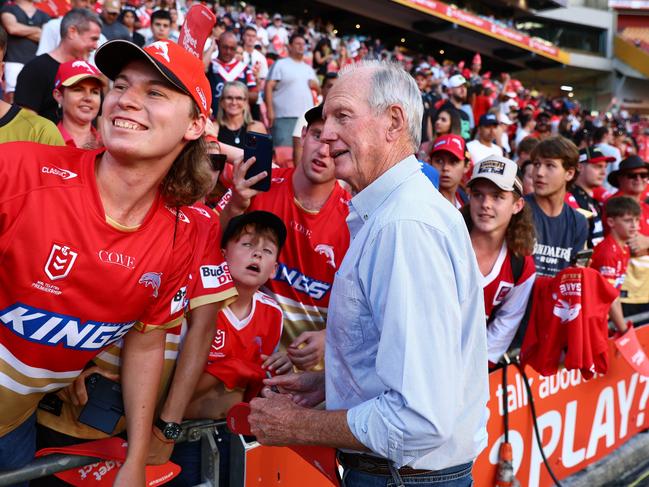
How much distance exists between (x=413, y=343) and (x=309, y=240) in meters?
1.79

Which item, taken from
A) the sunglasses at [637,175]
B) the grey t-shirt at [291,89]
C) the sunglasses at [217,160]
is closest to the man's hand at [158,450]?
the sunglasses at [217,160]

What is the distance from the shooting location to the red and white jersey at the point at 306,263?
327 centimetres

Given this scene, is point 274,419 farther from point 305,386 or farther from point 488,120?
point 488,120

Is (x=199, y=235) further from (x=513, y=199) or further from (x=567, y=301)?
(x=567, y=301)

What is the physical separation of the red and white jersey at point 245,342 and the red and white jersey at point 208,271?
31 centimetres

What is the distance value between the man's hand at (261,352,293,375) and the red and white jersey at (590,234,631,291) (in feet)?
10.7

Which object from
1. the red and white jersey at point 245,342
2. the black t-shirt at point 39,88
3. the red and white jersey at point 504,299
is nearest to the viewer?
the red and white jersey at point 245,342

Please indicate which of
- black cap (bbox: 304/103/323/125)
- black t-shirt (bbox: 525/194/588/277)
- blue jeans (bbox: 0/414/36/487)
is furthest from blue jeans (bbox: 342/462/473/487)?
black t-shirt (bbox: 525/194/588/277)

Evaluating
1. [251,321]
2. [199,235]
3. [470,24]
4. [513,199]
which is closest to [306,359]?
[251,321]

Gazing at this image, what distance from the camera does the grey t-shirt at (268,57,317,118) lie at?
27.9 ft

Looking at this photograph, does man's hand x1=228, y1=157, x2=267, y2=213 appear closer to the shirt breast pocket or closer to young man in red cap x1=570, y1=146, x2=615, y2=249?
the shirt breast pocket

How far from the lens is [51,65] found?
462 centimetres

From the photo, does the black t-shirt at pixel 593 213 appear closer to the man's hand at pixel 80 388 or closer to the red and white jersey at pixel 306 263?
the red and white jersey at pixel 306 263

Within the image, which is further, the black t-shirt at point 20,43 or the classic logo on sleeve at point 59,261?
the black t-shirt at point 20,43
